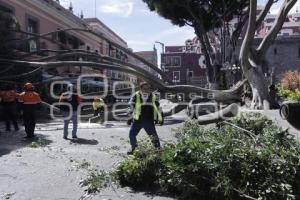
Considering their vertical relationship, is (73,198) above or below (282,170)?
below

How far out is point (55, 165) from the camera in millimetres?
9078

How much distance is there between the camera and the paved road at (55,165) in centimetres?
680

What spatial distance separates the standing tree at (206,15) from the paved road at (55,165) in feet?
56.0

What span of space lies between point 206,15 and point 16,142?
21850 mm

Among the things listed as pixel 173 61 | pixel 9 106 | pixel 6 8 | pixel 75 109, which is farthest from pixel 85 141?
pixel 173 61

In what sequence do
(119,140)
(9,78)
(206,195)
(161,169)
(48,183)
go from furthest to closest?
(9,78), (119,140), (48,183), (161,169), (206,195)

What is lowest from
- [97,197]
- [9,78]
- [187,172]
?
[97,197]

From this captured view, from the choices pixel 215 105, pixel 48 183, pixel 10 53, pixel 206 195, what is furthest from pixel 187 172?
pixel 10 53

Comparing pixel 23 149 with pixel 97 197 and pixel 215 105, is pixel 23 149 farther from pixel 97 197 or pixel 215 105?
pixel 215 105

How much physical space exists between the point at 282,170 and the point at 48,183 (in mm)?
3689

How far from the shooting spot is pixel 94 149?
11.5m

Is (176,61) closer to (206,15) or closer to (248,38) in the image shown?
(206,15)

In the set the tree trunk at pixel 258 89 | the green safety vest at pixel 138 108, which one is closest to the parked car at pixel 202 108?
the tree trunk at pixel 258 89

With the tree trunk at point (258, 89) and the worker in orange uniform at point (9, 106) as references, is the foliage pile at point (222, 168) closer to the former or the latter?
the worker in orange uniform at point (9, 106)
